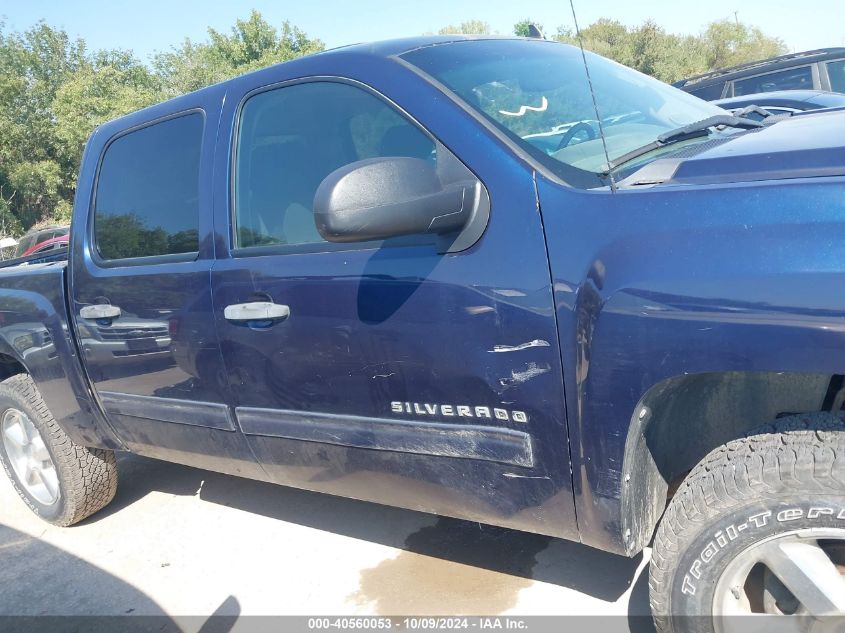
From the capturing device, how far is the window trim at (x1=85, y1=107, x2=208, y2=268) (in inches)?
107

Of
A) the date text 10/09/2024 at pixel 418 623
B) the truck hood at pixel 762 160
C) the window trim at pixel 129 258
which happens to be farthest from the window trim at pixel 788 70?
the date text 10/09/2024 at pixel 418 623

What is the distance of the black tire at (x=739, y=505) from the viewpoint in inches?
63.1

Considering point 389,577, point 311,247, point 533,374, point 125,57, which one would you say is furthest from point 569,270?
point 125,57

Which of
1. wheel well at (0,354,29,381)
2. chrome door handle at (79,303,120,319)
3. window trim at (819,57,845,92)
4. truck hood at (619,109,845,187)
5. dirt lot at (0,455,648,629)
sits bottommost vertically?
dirt lot at (0,455,648,629)

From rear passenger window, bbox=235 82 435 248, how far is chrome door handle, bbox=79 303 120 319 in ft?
2.45

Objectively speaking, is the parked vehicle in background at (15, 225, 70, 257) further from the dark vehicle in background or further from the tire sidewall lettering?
the tire sidewall lettering

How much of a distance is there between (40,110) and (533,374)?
34310mm

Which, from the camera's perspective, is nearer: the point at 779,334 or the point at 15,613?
A: the point at 779,334

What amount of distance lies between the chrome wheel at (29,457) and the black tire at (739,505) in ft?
10.3

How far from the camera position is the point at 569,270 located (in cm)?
178

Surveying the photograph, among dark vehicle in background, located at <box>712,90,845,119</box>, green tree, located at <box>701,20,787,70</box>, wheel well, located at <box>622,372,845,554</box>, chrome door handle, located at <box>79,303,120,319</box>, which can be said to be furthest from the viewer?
green tree, located at <box>701,20,787,70</box>

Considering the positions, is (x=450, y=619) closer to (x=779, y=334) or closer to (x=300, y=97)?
(x=779, y=334)

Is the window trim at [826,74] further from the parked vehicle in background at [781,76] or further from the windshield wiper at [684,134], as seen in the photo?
the windshield wiper at [684,134]

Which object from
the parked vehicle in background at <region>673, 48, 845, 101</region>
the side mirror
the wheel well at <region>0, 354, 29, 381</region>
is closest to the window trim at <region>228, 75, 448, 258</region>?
the side mirror
